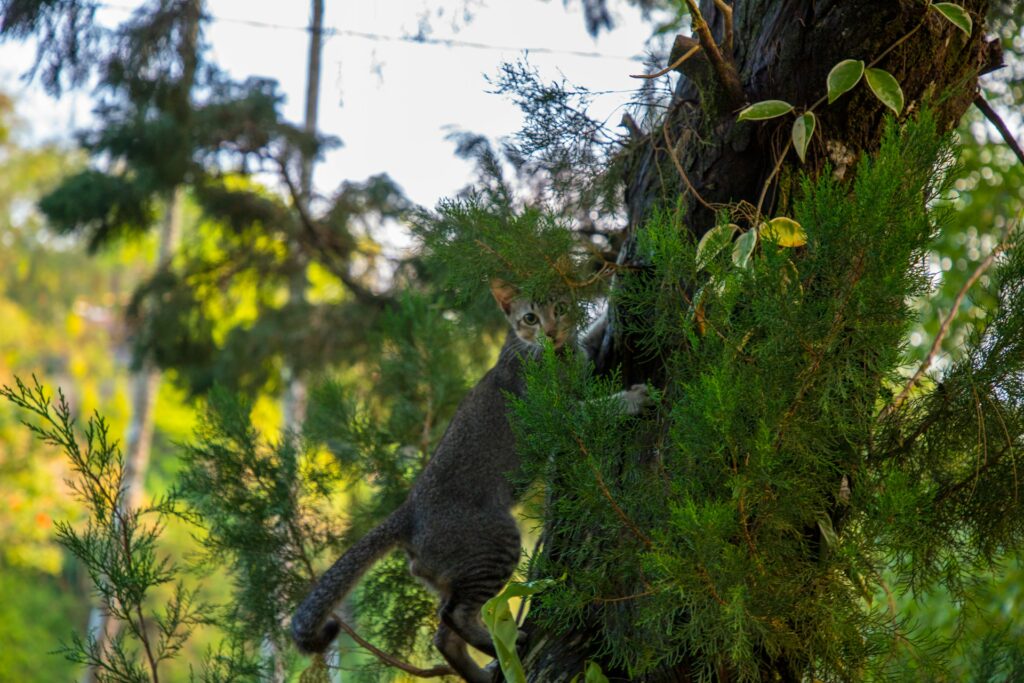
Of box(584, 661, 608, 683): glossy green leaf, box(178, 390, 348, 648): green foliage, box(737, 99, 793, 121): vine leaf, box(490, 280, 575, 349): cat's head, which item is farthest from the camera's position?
box(178, 390, 348, 648): green foliage

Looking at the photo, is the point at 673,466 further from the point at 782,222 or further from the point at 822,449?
the point at 782,222

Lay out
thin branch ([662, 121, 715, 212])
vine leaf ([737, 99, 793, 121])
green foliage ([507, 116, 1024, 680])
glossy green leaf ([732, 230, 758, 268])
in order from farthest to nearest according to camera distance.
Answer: thin branch ([662, 121, 715, 212]) < vine leaf ([737, 99, 793, 121]) < glossy green leaf ([732, 230, 758, 268]) < green foliage ([507, 116, 1024, 680])

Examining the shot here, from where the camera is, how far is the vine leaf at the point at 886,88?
189 cm

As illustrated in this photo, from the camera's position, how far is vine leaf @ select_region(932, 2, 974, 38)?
1.88 meters

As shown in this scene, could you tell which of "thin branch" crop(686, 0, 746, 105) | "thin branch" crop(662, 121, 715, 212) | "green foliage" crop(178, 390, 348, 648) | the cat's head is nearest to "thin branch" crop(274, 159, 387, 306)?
the cat's head

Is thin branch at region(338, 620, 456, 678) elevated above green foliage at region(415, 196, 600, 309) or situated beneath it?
situated beneath

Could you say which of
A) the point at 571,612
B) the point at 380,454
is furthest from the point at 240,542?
the point at 571,612

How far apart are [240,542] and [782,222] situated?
1932 mm

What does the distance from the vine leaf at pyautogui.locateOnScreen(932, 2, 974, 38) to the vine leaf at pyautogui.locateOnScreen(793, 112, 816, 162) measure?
0.32 m

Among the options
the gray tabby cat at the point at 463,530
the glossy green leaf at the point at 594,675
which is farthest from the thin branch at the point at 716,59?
the glossy green leaf at the point at 594,675

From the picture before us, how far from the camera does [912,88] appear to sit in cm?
200

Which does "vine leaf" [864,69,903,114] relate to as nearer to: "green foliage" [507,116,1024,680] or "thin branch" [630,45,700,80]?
"green foliage" [507,116,1024,680]

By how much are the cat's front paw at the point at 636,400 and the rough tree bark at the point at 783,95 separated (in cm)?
6

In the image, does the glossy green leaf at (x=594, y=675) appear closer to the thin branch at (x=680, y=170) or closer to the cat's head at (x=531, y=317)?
the cat's head at (x=531, y=317)
